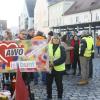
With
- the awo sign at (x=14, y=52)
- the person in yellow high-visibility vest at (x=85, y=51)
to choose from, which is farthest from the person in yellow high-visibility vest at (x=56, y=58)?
the person in yellow high-visibility vest at (x=85, y=51)

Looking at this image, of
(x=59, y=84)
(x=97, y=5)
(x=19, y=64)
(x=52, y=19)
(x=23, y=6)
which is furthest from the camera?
(x=23, y=6)

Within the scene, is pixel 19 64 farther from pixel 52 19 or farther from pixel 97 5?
pixel 52 19

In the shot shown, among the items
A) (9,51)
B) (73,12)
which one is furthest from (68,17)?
(9,51)

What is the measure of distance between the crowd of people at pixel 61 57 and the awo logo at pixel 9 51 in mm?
847

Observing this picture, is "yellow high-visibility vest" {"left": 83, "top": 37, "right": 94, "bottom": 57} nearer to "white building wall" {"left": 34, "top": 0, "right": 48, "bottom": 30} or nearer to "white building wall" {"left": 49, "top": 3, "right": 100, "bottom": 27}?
"white building wall" {"left": 49, "top": 3, "right": 100, "bottom": 27}

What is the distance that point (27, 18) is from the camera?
4621 inches

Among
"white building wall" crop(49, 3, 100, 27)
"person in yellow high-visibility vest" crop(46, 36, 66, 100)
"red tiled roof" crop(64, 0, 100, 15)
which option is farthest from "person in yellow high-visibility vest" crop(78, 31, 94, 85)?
"red tiled roof" crop(64, 0, 100, 15)

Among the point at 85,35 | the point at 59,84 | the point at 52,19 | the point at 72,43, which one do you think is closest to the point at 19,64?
the point at 59,84

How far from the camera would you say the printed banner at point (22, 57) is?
8539 millimetres

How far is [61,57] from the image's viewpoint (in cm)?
973

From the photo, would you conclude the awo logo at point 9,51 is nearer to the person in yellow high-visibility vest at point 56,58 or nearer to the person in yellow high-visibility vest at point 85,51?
the person in yellow high-visibility vest at point 56,58

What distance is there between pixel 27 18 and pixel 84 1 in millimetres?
44633

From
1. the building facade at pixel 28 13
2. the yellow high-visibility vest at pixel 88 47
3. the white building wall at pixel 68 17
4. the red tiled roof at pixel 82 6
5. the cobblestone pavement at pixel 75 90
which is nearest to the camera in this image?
the cobblestone pavement at pixel 75 90

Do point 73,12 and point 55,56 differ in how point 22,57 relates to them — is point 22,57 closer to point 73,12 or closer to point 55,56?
point 55,56
